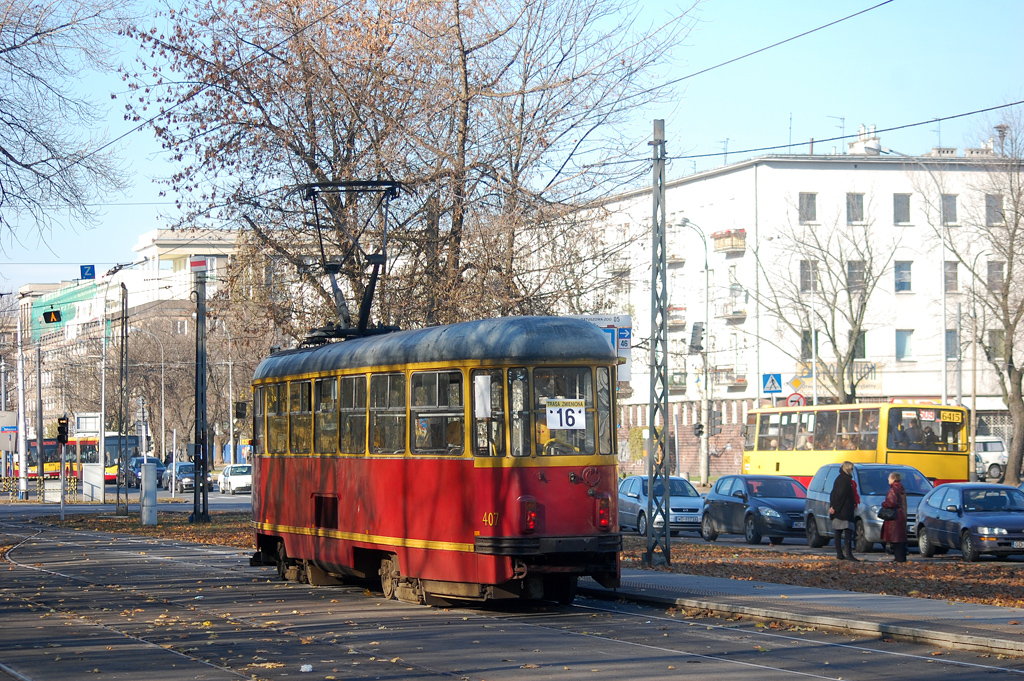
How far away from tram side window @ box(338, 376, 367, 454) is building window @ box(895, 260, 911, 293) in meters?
53.9

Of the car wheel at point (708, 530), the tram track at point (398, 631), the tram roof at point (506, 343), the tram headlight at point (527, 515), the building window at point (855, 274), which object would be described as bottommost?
the car wheel at point (708, 530)

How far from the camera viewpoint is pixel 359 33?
2453cm

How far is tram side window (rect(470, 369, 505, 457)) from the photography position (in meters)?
14.0

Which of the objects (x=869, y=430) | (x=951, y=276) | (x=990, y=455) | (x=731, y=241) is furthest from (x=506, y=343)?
(x=951, y=276)

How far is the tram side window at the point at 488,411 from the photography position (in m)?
14.0

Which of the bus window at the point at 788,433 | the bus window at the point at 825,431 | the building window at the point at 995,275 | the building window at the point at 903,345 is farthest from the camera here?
the building window at the point at 903,345

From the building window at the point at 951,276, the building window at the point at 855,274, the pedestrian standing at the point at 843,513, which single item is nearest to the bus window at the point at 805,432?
the pedestrian standing at the point at 843,513

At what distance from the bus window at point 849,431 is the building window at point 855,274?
21.4 m

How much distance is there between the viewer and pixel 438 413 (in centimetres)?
1455

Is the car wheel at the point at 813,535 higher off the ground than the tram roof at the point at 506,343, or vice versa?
the tram roof at the point at 506,343

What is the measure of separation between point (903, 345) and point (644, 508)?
3960 centimetres

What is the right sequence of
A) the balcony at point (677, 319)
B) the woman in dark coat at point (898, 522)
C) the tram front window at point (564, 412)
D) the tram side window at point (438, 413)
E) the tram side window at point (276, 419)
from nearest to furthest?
the tram front window at point (564, 412) < the tram side window at point (438, 413) < the tram side window at point (276, 419) < the woman in dark coat at point (898, 522) < the balcony at point (677, 319)

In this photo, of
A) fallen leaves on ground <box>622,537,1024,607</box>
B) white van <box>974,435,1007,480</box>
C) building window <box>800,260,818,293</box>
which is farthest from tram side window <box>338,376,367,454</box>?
white van <box>974,435,1007,480</box>

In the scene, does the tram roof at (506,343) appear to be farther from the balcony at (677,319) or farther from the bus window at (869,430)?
the balcony at (677,319)
